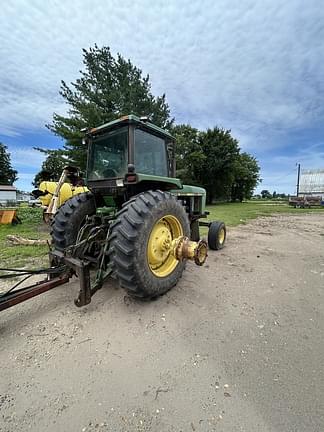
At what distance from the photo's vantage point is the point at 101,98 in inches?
512

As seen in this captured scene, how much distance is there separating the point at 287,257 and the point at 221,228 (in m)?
1.48

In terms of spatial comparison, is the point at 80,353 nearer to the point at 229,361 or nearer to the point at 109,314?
the point at 109,314

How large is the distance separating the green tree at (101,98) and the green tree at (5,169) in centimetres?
4789

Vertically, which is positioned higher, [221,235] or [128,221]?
[128,221]

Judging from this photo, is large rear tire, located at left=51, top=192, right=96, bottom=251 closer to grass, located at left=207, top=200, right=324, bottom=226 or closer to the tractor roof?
the tractor roof

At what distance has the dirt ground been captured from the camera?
4.21ft

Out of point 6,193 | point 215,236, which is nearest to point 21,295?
point 215,236

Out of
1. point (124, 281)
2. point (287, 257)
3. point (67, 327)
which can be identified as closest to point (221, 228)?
point (287, 257)

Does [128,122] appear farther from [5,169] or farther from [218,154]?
[5,169]

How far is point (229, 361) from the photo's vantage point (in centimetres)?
170

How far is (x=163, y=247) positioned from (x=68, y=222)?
55.4 inches

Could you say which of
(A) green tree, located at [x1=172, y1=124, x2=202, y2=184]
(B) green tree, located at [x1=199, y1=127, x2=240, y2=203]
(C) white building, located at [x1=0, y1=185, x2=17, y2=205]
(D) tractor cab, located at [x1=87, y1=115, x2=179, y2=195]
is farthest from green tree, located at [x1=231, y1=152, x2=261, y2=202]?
(C) white building, located at [x1=0, y1=185, x2=17, y2=205]

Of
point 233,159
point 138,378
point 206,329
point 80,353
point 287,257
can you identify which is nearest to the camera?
point 138,378

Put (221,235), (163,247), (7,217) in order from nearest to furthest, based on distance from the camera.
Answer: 1. (163,247)
2. (221,235)
3. (7,217)
